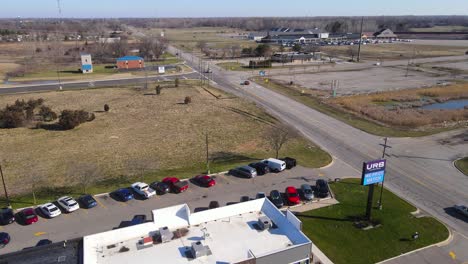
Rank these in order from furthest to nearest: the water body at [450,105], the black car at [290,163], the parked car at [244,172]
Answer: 1. the water body at [450,105]
2. the black car at [290,163]
3. the parked car at [244,172]

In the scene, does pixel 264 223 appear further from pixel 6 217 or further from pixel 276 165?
pixel 6 217

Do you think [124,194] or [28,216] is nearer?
A: [28,216]

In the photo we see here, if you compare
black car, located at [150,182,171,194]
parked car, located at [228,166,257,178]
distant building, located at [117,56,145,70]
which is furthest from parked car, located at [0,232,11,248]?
distant building, located at [117,56,145,70]

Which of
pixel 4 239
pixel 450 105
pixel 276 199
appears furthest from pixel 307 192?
pixel 450 105

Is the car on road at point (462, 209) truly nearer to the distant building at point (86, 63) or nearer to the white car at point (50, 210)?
the white car at point (50, 210)

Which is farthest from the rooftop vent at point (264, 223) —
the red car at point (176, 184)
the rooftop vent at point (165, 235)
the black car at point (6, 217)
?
the black car at point (6, 217)

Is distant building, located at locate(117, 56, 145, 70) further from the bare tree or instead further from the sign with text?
the sign with text
